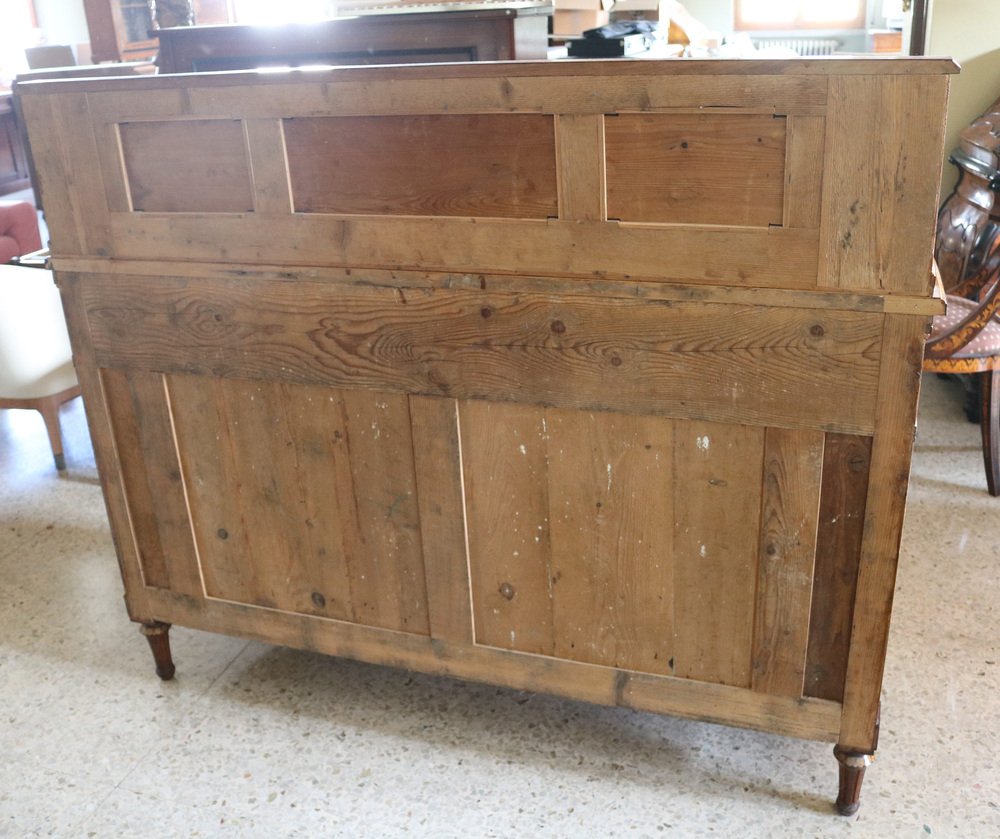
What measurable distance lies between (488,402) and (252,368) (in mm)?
437

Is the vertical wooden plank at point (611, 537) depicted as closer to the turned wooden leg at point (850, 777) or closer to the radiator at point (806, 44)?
the turned wooden leg at point (850, 777)

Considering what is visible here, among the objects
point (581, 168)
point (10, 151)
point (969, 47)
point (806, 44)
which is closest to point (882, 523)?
point (581, 168)

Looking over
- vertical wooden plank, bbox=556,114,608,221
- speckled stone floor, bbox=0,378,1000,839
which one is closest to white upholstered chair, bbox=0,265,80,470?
speckled stone floor, bbox=0,378,1000,839

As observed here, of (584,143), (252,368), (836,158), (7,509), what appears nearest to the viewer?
(836,158)

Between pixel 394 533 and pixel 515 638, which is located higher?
pixel 394 533

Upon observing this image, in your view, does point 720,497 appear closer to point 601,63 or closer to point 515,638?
point 515,638

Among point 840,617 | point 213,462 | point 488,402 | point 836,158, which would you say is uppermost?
point 836,158

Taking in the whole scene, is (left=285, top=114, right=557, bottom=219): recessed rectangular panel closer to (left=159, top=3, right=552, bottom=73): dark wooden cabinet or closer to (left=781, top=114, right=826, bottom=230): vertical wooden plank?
(left=781, top=114, right=826, bottom=230): vertical wooden plank

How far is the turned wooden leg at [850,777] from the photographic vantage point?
1.67 m

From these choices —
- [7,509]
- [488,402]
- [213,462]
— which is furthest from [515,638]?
[7,509]

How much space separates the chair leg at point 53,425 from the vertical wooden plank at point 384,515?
1.72 meters

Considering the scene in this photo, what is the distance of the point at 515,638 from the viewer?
181 centimetres

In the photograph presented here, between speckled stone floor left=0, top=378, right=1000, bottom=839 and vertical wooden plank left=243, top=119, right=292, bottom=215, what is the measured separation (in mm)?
1006

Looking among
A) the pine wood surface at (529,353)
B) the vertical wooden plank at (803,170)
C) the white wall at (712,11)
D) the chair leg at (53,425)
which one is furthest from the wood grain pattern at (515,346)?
the white wall at (712,11)
